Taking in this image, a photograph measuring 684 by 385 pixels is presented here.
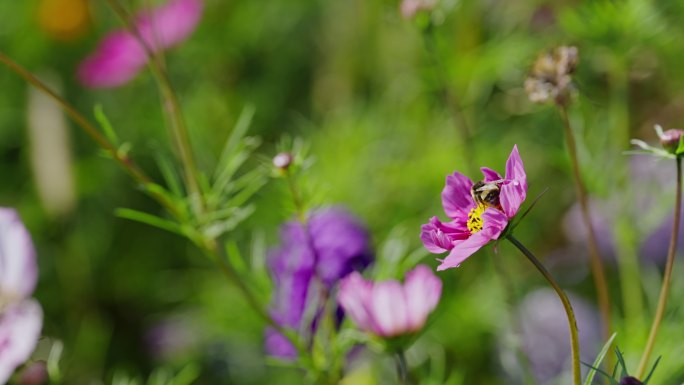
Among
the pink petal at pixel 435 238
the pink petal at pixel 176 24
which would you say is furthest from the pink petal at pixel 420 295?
the pink petal at pixel 176 24

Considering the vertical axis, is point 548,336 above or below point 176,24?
below

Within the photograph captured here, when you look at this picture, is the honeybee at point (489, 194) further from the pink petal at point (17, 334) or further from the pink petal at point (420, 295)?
the pink petal at point (17, 334)

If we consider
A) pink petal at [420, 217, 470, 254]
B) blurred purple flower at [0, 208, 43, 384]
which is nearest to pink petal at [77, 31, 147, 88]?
blurred purple flower at [0, 208, 43, 384]

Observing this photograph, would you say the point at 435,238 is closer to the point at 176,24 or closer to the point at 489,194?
the point at 489,194

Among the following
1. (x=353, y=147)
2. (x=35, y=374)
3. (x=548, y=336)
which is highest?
(x=35, y=374)

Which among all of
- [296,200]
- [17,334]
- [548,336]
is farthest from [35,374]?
[548,336]

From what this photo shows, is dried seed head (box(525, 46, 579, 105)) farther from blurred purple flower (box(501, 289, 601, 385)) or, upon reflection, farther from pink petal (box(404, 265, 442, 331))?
blurred purple flower (box(501, 289, 601, 385))

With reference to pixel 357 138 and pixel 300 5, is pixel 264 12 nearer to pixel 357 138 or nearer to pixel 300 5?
pixel 300 5
